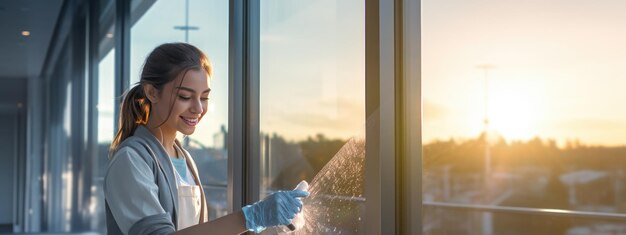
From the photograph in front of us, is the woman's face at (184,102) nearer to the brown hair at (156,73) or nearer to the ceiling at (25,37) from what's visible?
the brown hair at (156,73)

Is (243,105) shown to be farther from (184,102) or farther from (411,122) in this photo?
(411,122)

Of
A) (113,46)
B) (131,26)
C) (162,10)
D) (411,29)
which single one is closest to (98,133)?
(113,46)

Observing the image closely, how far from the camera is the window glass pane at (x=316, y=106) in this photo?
66.0 inches

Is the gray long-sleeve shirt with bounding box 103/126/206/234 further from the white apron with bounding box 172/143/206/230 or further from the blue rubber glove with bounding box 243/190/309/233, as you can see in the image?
the blue rubber glove with bounding box 243/190/309/233

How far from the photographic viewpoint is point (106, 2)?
5.01 m

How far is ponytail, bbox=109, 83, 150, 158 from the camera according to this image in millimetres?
1716

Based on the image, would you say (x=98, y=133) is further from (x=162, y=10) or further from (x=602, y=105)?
(x=602, y=105)

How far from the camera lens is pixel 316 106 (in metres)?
2.13

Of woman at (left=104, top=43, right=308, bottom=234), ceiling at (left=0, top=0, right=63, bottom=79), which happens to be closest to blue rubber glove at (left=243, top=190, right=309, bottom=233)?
woman at (left=104, top=43, right=308, bottom=234)

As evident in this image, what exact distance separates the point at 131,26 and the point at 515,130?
411 centimetres

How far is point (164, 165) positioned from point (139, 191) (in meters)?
0.16

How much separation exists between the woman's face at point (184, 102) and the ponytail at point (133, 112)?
24 mm

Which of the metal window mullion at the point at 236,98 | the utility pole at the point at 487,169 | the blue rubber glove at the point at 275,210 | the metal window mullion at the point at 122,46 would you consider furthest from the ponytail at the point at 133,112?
the utility pole at the point at 487,169

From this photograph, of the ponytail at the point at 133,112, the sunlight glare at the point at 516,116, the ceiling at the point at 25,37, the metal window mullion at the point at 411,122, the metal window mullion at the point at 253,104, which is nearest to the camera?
the metal window mullion at the point at 411,122
